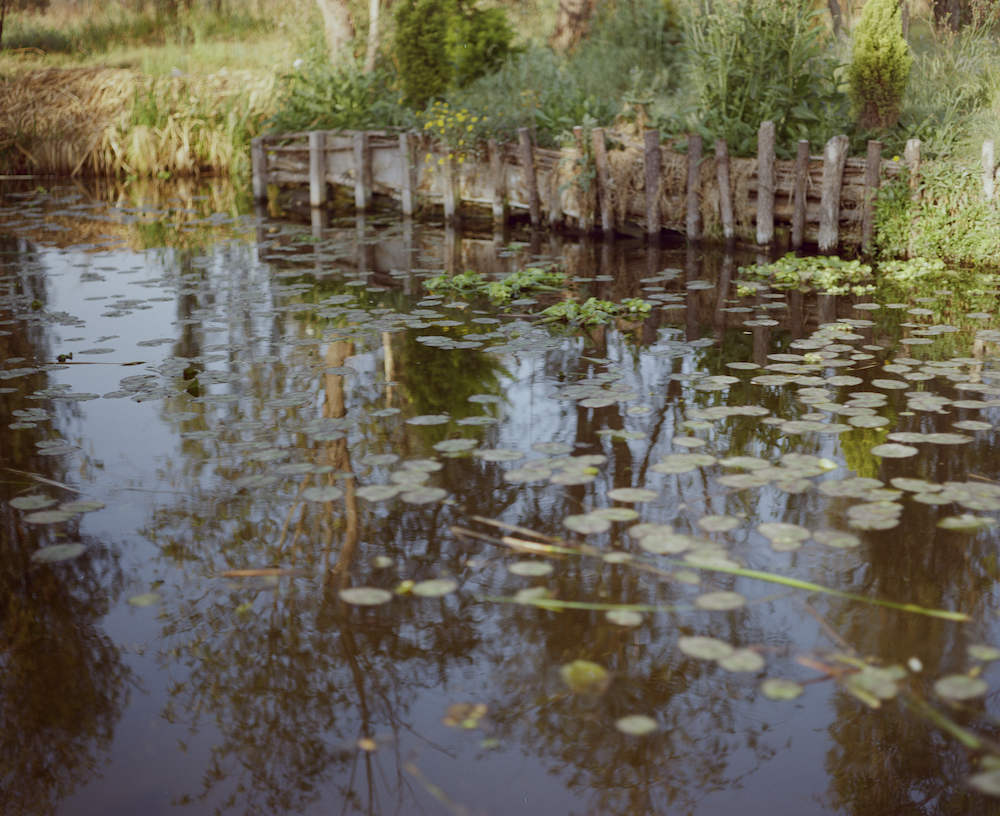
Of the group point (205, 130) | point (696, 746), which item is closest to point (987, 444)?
point (696, 746)

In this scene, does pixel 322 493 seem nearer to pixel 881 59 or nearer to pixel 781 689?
pixel 781 689

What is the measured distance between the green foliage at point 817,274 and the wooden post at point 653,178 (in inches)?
64.4

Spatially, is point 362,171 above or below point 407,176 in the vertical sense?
above

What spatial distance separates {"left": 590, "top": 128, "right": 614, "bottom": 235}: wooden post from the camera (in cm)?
930

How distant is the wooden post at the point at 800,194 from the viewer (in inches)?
317

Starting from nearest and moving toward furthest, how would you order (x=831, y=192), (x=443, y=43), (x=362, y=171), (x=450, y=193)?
1. (x=831, y=192)
2. (x=450, y=193)
3. (x=443, y=43)
4. (x=362, y=171)

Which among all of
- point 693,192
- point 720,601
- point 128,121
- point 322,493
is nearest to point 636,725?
point 720,601

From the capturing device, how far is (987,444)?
13.0 feet

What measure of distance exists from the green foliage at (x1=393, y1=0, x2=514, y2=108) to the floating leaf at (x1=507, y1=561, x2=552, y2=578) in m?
9.81

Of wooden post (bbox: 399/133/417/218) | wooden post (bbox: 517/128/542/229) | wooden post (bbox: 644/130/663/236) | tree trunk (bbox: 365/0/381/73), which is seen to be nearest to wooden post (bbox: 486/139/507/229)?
wooden post (bbox: 517/128/542/229)

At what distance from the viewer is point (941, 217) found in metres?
7.64

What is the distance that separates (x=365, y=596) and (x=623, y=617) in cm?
81

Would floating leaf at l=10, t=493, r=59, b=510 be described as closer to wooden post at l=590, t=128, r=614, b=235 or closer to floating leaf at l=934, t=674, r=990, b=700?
floating leaf at l=934, t=674, r=990, b=700

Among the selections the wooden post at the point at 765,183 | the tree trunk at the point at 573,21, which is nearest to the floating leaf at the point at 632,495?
Answer: the wooden post at the point at 765,183
